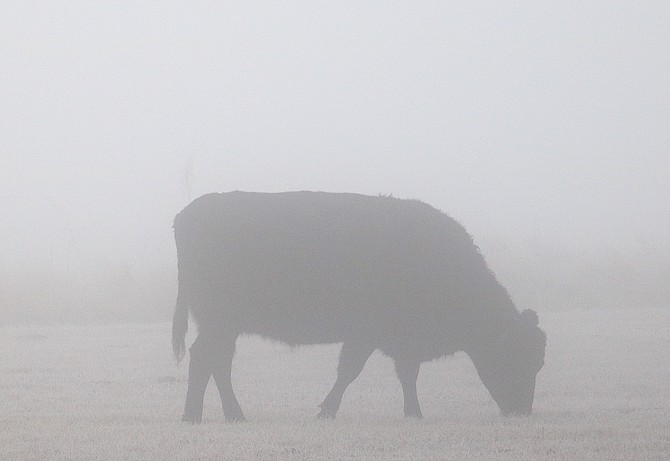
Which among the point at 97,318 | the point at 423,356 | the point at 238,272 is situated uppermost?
the point at 238,272

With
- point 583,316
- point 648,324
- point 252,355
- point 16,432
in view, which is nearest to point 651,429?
point 16,432

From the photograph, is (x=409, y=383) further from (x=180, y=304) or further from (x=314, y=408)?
(x=180, y=304)

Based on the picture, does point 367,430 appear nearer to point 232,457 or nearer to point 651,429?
point 232,457

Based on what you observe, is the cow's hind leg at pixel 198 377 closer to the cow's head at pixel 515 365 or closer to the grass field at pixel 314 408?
the grass field at pixel 314 408

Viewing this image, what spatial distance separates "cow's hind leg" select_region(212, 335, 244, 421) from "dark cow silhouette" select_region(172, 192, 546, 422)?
1 centimetres

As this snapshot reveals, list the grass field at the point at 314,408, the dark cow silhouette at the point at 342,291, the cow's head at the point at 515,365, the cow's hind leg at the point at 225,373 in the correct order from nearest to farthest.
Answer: the grass field at the point at 314,408 → the cow's hind leg at the point at 225,373 → the dark cow silhouette at the point at 342,291 → the cow's head at the point at 515,365

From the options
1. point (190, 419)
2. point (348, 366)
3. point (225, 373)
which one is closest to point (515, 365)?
point (348, 366)

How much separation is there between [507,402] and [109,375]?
6999 mm

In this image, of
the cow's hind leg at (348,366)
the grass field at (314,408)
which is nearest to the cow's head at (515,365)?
the grass field at (314,408)

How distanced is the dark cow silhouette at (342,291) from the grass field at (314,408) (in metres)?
0.65

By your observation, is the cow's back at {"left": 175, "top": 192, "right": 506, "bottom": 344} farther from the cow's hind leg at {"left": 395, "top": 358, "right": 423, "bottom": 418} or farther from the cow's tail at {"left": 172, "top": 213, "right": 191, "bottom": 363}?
the cow's hind leg at {"left": 395, "top": 358, "right": 423, "bottom": 418}

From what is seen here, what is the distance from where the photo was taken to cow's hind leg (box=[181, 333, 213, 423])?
10117 mm

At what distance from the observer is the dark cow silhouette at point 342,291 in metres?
10.5

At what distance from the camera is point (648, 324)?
2367 cm
